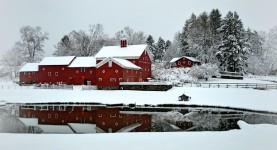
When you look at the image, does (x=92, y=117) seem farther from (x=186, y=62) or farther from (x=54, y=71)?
(x=186, y=62)

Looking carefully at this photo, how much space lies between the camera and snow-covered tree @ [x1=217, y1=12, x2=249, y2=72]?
118ft

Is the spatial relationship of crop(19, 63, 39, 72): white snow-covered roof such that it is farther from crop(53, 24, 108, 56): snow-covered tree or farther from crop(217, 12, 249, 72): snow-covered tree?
crop(217, 12, 249, 72): snow-covered tree

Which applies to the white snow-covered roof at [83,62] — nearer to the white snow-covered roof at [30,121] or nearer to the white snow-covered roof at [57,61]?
the white snow-covered roof at [57,61]

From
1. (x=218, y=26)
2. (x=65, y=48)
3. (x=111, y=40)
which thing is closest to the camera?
(x=218, y=26)

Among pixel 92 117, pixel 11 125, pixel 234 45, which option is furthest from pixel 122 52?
pixel 11 125

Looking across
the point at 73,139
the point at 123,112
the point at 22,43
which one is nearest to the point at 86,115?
the point at 123,112

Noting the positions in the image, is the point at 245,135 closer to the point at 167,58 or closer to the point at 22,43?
the point at 22,43

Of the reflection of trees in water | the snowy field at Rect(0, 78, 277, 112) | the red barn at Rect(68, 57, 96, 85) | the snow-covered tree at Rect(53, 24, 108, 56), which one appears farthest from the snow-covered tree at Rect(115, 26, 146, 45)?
the reflection of trees in water

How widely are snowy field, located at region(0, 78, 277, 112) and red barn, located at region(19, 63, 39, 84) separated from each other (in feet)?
30.2

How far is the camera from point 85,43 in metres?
49.9

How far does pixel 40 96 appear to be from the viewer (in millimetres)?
28953

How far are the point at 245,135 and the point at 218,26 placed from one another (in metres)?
35.1

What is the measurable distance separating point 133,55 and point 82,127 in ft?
71.9

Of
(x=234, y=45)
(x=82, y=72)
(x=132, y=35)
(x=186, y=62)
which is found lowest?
(x=82, y=72)
